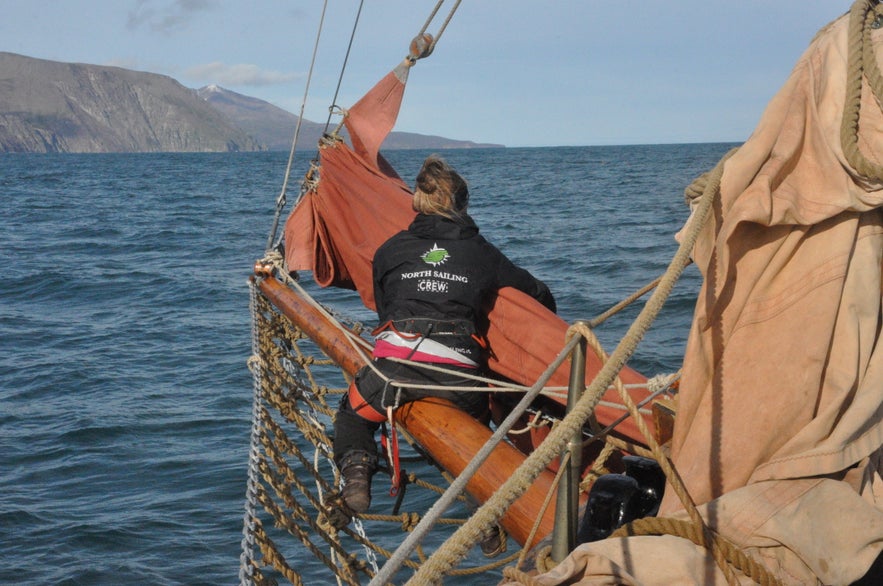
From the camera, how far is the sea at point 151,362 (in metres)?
6.19

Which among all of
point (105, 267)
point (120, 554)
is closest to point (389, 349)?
point (120, 554)

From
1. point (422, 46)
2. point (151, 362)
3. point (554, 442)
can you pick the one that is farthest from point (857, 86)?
point (151, 362)

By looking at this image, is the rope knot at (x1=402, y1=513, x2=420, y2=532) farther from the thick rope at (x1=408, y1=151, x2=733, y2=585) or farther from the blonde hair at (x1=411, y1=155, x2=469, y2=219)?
the thick rope at (x1=408, y1=151, x2=733, y2=585)

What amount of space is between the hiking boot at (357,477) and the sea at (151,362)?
9.97 ft

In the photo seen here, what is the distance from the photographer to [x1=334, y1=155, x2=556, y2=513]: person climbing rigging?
2.88 metres

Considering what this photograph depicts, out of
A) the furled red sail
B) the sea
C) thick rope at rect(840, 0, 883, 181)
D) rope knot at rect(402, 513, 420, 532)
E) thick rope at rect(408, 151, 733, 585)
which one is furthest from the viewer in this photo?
the sea

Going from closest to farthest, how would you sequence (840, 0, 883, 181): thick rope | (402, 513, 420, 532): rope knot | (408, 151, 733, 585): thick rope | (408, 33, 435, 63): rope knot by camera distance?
(408, 151, 733, 585): thick rope → (840, 0, 883, 181): thick rope → (402, 513, 420, 532): rope knot → (408, 33, 435, 63): rope knot

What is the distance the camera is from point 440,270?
9.45 feet

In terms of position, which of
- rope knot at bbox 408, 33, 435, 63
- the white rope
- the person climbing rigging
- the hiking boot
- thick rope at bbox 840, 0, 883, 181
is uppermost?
rope knot at bbox 408, 33, 435, 63

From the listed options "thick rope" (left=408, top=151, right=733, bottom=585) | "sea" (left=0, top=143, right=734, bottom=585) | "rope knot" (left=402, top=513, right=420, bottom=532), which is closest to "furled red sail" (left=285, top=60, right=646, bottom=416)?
"rope knot" (left=402, top=513, right=420, bottom=532)

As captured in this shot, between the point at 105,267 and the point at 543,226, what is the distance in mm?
9427

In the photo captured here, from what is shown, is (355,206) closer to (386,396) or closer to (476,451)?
(386,396)

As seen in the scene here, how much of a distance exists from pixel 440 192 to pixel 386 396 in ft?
2.16

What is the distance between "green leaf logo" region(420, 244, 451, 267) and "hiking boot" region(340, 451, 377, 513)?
2.10ft
